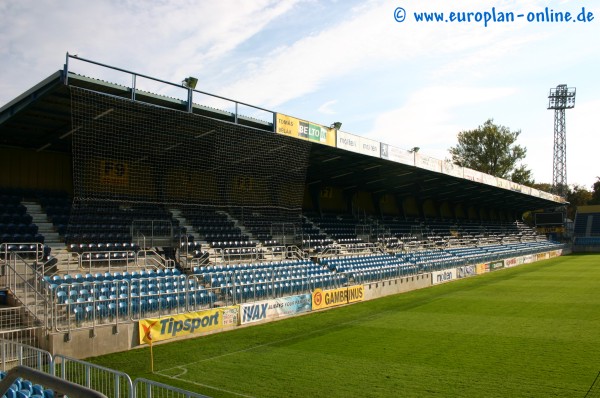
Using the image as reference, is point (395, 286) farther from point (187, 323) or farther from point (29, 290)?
point (29, 290)

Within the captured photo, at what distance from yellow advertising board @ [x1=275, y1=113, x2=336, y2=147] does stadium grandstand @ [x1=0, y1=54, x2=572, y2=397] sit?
6 cm

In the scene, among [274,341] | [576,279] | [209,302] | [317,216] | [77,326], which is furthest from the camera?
[317,216]

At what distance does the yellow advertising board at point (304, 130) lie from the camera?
19258 mm

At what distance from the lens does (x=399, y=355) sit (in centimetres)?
1120

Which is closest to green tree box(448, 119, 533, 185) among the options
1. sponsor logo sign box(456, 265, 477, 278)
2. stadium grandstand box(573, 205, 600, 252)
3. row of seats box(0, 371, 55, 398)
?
stadium grandstand box(573, 205, 600, 252)

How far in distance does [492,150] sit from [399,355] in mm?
70120

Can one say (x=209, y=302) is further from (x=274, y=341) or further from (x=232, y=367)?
(x=232, y=367)

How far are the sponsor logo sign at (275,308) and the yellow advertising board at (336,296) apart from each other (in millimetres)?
456

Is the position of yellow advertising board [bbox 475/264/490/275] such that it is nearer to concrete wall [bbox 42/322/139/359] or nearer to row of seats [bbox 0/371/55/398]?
concrete wall [bbox 42/322/139/359]

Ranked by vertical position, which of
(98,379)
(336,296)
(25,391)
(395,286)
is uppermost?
(25,391)

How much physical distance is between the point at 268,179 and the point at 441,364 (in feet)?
45.5

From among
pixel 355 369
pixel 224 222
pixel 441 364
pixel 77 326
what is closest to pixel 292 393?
pixel 355 369

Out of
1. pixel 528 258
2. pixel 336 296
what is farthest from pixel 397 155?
pixel 528 258

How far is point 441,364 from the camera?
33.8 feet
